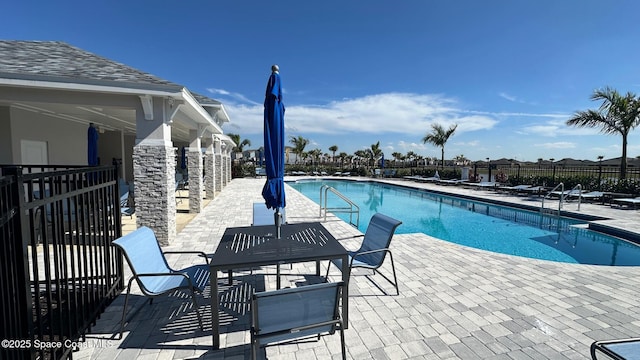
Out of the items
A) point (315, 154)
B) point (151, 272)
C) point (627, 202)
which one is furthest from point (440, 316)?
point (315, 154)

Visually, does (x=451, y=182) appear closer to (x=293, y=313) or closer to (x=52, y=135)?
(x=293, y=313)

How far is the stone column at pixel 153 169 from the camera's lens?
5.20m

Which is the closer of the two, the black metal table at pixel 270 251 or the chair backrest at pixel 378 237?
the black metal table at pixel 270 251

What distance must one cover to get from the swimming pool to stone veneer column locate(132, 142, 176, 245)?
5.39m

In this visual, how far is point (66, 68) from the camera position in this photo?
15.6 ft

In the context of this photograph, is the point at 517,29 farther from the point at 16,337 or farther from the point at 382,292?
the point at 16,337

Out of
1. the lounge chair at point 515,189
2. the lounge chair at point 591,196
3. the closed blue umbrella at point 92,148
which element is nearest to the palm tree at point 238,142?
the closed blue umbrella at point 92,148

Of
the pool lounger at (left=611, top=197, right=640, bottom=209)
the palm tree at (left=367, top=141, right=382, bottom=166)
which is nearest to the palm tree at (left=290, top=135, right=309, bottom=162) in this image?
the palm tree at (left=367, top=141, right=382, bottom=166)

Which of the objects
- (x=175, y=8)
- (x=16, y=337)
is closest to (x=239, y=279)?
(x=16, y=337)

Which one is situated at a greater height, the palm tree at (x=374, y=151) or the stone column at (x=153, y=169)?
the palm tree at (x=374, y=151)

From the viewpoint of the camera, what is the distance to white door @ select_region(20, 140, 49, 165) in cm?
763

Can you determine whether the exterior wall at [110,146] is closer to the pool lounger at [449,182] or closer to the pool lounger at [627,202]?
the pool lounger at [449,182]

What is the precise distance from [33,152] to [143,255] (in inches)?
331

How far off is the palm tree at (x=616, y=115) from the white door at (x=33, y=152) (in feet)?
70.8
